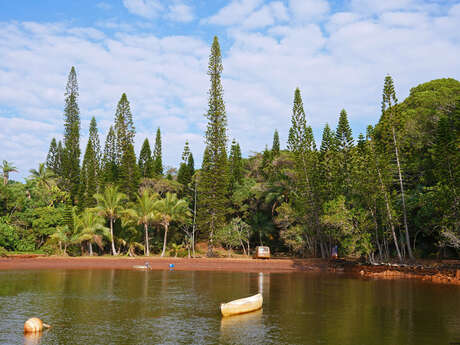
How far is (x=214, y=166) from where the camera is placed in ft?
141

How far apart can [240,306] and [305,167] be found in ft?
85.7

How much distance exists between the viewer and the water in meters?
11.7

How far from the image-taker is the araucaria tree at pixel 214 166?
41625 mm

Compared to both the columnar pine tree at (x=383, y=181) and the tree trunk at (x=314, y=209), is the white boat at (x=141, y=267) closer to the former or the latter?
the tree trunk at (x=314, y=209)

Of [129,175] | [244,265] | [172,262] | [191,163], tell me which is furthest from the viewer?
[191,163]

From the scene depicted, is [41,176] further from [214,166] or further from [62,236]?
[214,166]

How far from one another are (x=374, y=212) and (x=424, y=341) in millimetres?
22937

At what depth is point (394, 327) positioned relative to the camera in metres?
13.2

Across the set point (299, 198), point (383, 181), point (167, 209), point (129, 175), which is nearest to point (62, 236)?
point (167, 209)

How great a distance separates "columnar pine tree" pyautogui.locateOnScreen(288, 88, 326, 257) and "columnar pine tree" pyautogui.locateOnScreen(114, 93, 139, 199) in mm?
17638

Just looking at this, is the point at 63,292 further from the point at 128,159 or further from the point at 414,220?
the point at 128,159

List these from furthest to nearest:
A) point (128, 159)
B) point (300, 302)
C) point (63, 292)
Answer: point (128, 159), point (63, 292), point (300, 302)

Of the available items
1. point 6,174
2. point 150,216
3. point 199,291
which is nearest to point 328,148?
point 150,216

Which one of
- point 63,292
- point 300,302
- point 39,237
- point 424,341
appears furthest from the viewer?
point 39,237
